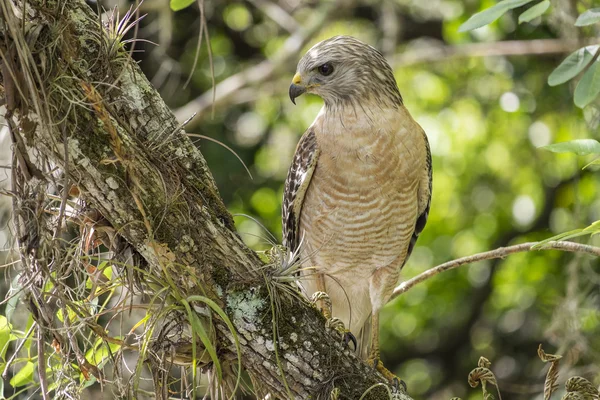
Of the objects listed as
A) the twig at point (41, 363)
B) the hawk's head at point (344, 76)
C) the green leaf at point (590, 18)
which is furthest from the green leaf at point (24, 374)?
the green leaf at point (590, 18)

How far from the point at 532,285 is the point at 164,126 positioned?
5.89 meters

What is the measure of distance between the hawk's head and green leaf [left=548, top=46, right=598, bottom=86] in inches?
49.2

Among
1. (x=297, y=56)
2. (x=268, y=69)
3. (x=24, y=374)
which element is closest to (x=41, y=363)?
(x=24, y=374)

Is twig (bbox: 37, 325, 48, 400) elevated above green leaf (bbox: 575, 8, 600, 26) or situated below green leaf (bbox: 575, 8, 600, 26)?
below

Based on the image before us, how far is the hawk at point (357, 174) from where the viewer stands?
→ 424 cm

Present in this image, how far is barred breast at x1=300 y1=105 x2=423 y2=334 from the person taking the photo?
13.8 ft

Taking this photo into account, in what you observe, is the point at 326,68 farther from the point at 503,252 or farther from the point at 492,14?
the point at 503,252

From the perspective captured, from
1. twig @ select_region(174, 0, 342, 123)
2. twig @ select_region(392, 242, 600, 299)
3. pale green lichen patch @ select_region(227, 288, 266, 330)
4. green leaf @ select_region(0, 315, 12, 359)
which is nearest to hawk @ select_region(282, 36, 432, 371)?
twig @ select_region(392, 242, 600, 299)

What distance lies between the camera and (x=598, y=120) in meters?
5.26

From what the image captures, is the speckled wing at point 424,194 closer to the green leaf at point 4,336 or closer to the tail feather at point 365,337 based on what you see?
the tail feather at point 365,337

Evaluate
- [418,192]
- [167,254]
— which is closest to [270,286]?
[167,254]

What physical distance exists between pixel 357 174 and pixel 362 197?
0.14m

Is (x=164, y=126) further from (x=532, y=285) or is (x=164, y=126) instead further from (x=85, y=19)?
(x=532, y=285)

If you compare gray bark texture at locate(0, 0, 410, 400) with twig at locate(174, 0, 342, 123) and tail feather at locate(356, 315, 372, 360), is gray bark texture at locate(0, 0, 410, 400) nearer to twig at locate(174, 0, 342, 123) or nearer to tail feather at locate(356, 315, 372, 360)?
tail feather at locate(356, 315, 372, 360)
